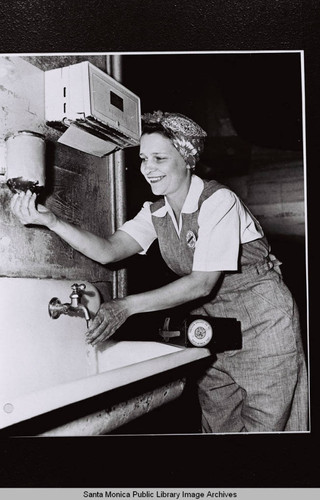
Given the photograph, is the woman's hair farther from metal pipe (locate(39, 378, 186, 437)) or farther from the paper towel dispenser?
metal pipe (locate(39, 378, 186, 437))

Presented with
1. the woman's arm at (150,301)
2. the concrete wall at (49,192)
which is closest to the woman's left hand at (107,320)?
the woman's arm at (150,301)

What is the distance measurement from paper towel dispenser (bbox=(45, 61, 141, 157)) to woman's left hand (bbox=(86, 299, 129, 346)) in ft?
1.45

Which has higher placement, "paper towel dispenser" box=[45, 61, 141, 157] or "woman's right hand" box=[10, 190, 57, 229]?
"paper towel dispenser" box=[45, 61, 141, 157]

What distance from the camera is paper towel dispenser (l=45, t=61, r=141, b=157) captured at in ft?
4.22

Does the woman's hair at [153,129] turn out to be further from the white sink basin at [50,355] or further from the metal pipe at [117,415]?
the metal pipe at [117,415]

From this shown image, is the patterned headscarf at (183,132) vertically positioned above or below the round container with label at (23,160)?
above

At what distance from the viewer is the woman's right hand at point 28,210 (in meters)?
1.22

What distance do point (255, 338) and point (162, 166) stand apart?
21.2 inches

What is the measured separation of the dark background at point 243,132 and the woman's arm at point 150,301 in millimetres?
280

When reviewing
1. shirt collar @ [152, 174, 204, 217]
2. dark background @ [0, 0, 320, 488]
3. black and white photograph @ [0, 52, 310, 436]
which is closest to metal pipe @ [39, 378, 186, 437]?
black and white photograph @ [0, 52, 310, 436]

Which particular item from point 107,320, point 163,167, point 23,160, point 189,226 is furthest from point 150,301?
point 23,160

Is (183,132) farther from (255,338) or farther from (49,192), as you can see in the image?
(255,338)

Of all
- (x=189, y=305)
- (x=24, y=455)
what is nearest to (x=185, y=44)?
(x=189, y=305)

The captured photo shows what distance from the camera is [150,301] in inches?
53.0
